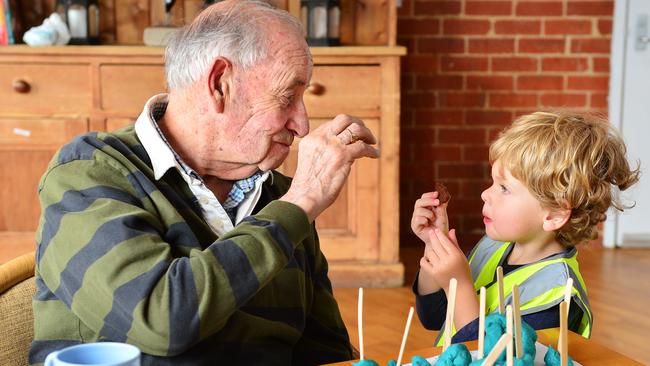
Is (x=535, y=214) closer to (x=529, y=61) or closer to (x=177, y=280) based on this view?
(x=177, y=280)

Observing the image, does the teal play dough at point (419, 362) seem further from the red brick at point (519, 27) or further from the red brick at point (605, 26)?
the red brick at point (605, 26)

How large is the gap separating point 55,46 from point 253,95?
7.47ft

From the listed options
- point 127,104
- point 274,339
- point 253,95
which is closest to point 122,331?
point 274,339

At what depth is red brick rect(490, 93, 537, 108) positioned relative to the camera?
4.47 meters

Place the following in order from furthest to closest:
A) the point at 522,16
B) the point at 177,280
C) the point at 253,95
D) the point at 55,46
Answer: the point at 522,16, the point at 55,46, the point at 253,95, the point at 177,280

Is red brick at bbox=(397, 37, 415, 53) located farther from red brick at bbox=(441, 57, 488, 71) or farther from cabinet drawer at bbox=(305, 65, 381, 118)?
cabinet drawer at bbox=(305, 65, 381, 118)

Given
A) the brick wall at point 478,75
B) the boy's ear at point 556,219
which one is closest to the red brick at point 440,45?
the brick wall at point 478,75

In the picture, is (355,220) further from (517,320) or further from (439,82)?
(517,320)

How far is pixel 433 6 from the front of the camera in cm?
438

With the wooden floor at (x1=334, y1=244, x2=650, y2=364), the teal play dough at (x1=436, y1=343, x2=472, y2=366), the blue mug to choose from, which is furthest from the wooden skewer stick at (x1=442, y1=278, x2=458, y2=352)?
the wooden floor at (x1=334, y1=244, x2=650, y2=364)

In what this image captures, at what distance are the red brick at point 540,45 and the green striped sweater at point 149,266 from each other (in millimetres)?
3200

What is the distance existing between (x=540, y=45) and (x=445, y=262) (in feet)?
9.92

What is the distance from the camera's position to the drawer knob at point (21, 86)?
354 cm

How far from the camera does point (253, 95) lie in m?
1.50
